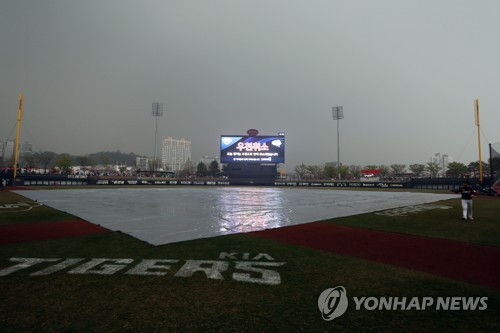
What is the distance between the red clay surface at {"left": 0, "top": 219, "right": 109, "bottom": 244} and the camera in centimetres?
759

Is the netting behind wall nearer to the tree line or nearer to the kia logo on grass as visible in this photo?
the kia logo on grass

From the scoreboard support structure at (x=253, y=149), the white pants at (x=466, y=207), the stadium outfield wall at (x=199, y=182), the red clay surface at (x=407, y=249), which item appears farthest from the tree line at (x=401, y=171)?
the red clay surface at (x=407, y=249)

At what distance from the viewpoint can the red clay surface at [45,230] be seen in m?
7.59

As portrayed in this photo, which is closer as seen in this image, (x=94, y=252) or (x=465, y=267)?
(x=465, y=267)

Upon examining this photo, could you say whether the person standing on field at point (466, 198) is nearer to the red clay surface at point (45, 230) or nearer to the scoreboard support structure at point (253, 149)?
the red clay surface at point (45, 230)

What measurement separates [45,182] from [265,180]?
1658 inches

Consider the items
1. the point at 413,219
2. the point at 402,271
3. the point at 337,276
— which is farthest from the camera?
the point at 413,219

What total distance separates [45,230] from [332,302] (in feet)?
31.7

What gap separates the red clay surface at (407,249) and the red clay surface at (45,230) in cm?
596

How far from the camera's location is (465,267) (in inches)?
213

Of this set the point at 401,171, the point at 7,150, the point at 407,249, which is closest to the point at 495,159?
the point at 407,249

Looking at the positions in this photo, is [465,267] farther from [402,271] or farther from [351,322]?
[351,322]

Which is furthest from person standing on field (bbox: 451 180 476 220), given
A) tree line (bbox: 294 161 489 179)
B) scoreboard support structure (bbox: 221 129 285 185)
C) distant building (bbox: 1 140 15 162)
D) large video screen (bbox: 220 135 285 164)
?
distant building (bbox: 1 140 15 162)

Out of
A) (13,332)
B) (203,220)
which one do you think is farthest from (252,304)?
(203,220)
